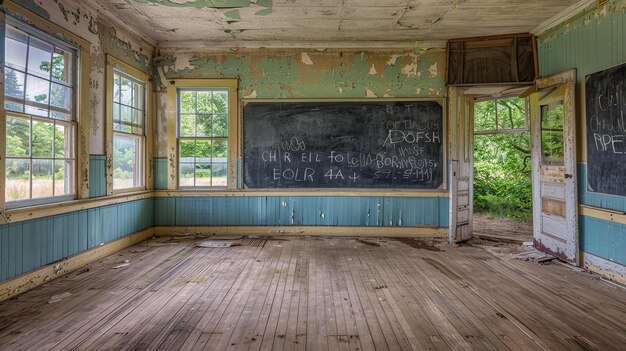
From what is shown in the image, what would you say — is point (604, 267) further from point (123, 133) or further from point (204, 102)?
point (123, 133)

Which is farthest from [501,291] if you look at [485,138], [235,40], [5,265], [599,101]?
[485,138]

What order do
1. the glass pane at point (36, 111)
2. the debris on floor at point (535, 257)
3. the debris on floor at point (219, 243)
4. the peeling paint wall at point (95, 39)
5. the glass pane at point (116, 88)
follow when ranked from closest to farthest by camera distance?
the glass pane at point (36, 111) → the peeling paint wall at point (95, 39) → the debris on floor at point (535, 257) → the glass pane at point (116, 88) → the debris on floor at point (219, 243)

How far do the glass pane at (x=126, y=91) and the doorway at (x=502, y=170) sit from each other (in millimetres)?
6182

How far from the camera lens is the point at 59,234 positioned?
3500 mm

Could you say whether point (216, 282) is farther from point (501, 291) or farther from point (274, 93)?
point (274, 93)

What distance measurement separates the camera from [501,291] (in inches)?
122

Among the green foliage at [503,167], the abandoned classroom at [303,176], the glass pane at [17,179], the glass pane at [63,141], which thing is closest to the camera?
the abandoned classroom at [303,176]

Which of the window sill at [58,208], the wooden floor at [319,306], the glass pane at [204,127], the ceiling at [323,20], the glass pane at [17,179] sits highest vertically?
the ceiling at [323,20]

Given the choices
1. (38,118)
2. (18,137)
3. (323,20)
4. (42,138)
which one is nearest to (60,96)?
(38,118)

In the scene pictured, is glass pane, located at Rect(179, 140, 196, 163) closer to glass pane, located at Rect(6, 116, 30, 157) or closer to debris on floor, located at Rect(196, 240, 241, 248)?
debris on floor, located at Rect(196, 240, 241, 248)

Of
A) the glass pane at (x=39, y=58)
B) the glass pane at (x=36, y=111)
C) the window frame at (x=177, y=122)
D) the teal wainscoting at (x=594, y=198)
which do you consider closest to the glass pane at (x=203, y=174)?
the window frame at (x=177, y=122)

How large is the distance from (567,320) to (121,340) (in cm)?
326

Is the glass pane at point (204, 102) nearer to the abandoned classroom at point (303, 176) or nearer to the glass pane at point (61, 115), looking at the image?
the abandoned classroom at point (303, 176)

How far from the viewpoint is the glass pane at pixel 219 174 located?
543cm
